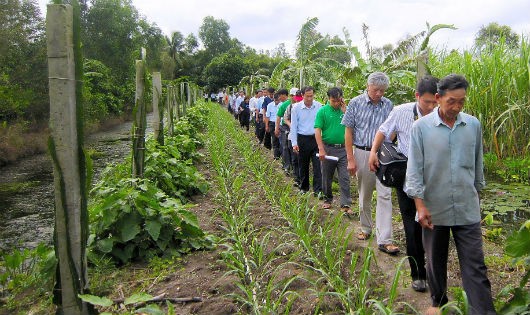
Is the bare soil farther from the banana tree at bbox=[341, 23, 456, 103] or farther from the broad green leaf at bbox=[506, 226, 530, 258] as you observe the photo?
the banana tree at bbox=[341, 23, 456, 103]

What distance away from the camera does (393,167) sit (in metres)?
3.76

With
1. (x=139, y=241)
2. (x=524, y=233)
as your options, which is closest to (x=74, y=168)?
(x=139, y=241)

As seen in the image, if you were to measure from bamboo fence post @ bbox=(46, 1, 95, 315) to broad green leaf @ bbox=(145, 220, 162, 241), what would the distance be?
1.35 meters

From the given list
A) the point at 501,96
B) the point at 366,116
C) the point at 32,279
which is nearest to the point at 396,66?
the point at 501,96

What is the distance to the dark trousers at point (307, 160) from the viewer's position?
6805 millimetres

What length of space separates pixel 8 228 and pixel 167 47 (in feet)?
160

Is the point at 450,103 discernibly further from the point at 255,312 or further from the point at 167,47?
the point at 167,47

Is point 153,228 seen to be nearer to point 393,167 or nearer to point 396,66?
point 393,167

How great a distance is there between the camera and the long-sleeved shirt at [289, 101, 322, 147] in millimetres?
6938

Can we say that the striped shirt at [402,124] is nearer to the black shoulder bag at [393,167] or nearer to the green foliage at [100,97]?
the black shoulder bag at [393,167]

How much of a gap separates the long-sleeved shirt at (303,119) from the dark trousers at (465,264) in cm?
389

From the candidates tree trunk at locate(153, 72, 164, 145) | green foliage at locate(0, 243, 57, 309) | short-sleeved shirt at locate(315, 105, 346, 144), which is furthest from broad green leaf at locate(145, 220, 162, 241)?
tree trunk at locate(153, 72, 164, 145)

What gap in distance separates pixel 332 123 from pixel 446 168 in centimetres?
314

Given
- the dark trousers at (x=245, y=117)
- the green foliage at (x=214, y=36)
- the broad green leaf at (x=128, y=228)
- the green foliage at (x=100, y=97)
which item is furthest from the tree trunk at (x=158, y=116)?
the green foliage at (x=214, y=36)
